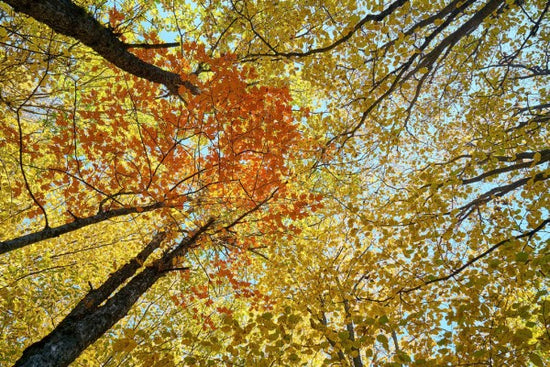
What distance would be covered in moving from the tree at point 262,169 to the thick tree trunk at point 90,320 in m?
0.04

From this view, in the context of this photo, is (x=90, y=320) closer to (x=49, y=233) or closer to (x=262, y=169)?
(x=49, y=233)

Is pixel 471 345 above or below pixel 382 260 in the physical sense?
below

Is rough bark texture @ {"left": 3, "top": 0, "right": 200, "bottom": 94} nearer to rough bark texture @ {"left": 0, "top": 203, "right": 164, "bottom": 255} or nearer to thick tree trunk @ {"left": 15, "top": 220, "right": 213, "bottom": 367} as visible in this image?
rough bark texture @ {"left": 0, "top": 203, "right": 164, "bottom": 255}

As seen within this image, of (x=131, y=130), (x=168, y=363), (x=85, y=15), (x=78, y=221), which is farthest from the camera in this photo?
(x=131, y=130)

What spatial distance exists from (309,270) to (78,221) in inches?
169

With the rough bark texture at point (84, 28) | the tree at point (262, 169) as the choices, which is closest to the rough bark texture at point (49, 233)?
the tree at point (262, 169)

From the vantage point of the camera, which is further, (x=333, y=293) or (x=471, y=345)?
→ (x=333, y=293)

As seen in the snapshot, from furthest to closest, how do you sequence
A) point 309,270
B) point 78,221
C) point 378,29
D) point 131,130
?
point 131,130 < point 309,270 < point 378,29 < point 78,221

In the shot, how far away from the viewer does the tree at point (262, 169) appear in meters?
3.98

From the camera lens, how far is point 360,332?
2715mm

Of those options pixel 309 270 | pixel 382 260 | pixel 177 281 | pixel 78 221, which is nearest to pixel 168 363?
pixel 78 221

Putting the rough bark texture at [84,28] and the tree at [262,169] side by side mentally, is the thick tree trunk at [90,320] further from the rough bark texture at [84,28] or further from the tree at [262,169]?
the rough bark texture at [84,28]

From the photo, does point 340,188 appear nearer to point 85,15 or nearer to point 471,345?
point 471,345

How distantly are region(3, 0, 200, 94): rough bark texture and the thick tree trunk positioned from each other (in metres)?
2.51
